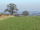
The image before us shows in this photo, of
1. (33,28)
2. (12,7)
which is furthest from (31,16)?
(12,7)

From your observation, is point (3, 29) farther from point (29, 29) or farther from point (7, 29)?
point (29, 29)

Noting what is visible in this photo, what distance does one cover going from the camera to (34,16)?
201 inches

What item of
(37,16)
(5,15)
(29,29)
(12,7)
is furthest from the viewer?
(12,7)

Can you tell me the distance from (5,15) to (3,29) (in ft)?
7.62

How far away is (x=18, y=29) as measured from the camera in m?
3.44

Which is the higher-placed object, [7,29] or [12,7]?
[12,7]

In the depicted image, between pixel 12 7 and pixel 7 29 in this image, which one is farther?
pixel 12 7

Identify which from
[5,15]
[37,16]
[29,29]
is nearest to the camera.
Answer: [29,29]

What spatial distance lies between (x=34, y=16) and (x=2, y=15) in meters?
2.06

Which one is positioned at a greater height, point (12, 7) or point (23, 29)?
point (12, 7)

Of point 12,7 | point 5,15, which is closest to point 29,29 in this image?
point 5,15

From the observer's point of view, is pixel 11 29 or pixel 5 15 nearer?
pixel 11 29

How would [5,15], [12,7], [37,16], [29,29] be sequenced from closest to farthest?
[29,29]
[37,16]
[5,15]
[12,7]

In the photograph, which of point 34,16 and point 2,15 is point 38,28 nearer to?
point 34,16
